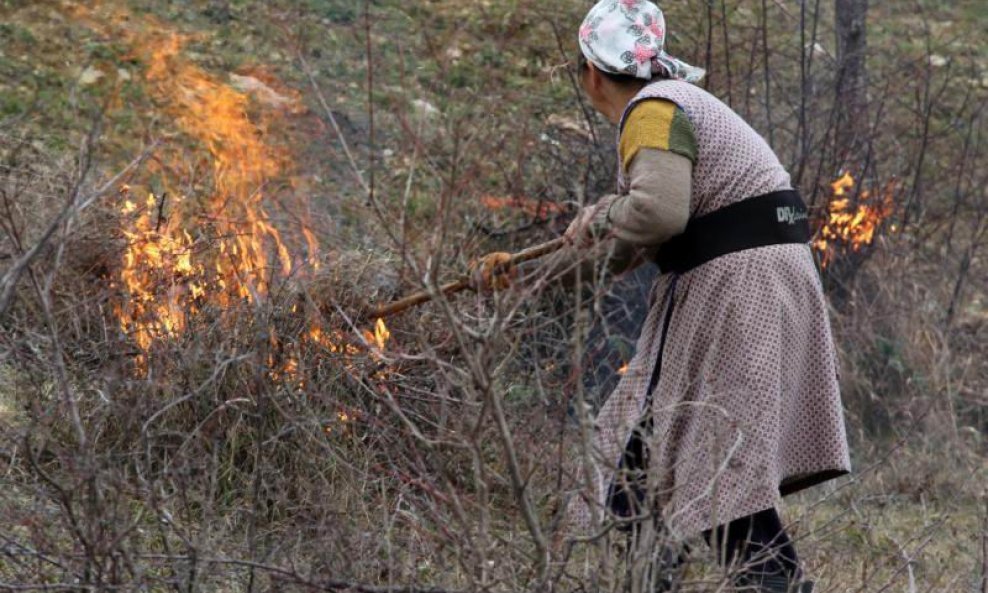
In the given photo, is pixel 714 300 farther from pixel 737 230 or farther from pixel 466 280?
pixel 466 280

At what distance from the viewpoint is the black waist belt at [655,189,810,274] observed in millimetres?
3562

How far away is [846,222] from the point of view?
7180 millimetres

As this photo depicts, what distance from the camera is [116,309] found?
461 centimetres

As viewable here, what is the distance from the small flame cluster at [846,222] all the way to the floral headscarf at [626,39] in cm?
348

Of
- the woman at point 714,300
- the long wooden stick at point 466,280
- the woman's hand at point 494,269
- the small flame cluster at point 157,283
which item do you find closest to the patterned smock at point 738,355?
the woman at point 714,300

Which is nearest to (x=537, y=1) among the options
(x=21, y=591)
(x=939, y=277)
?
(x=939, y=277)

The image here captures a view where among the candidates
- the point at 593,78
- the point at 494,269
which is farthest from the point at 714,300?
the point at 593,78

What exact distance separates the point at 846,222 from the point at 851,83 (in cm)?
108

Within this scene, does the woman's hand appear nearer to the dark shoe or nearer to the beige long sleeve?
the beige long sleeve

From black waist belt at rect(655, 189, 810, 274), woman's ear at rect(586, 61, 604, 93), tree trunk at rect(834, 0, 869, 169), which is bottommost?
tree trunk at rect(834, 0, 869, 169)

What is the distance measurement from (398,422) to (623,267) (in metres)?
1.42

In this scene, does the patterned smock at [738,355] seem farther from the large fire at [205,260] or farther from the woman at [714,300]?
the large fire at [205,260]

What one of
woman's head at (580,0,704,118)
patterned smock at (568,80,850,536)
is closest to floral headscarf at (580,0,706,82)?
woman's head at (580,0,704,118)

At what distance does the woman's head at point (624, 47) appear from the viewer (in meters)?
3.62
